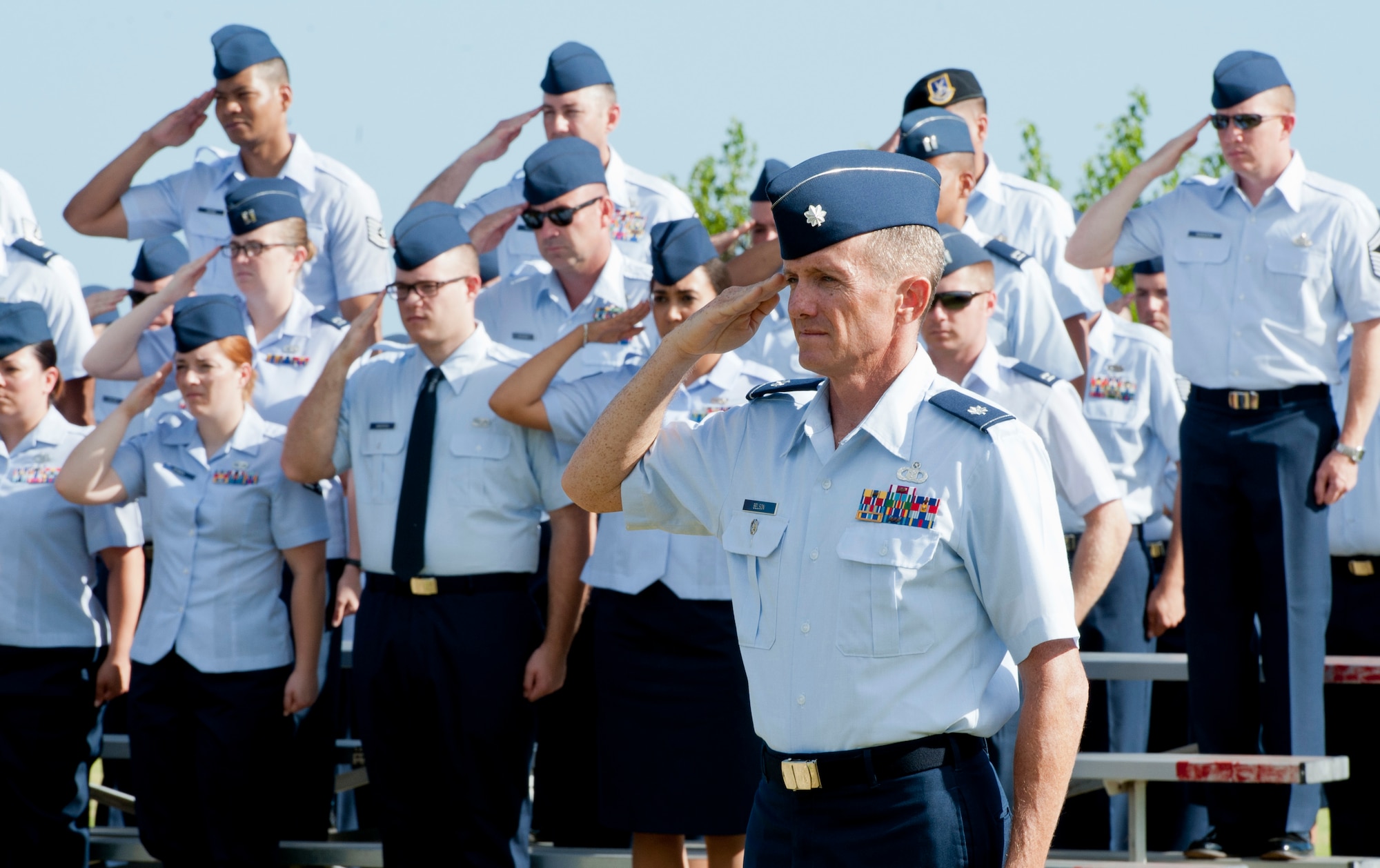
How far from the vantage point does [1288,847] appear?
4.75m

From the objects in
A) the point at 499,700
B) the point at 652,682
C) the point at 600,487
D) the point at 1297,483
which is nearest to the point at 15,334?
the point at 499,700

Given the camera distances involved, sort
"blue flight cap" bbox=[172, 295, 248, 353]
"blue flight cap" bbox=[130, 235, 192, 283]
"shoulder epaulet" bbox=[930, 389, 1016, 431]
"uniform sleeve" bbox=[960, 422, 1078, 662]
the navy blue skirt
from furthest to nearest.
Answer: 1. "blue flight cap" bbox=[130, 235, 192, 283]
2. "blue flight cap" bbox=[172, 295, 248, 353]
3. the navy blue skirt
4. "shoulder epaulet" bbox=[930, 389, 1016, 431]
5. "uniform sleeve" bbox=[960, 422, 1078, 662]

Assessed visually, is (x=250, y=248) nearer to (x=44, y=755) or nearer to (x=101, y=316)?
(x=44, y=755)

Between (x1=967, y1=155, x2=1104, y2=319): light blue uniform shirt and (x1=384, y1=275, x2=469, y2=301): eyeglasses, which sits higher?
(x1=967, y1=155, x2=1104, y2=319): light blue uniform shirt

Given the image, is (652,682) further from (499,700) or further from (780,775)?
(780,775)

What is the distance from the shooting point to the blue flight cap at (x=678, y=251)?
14.8ft

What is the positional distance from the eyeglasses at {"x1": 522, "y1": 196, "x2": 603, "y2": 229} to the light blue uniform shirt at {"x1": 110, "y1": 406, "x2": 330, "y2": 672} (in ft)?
3.60

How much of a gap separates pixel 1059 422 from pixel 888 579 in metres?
2.22

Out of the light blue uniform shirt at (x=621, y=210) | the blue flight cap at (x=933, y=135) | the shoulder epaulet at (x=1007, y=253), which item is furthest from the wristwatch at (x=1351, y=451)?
the light blue uniform shirt at (x=621, y=210)

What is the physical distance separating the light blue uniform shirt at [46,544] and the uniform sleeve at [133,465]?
15cm

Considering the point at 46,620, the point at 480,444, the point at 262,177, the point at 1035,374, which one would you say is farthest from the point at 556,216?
the point at 46,620

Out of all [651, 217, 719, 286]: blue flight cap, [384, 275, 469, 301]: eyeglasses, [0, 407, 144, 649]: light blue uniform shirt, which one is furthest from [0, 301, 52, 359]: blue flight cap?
[651, 217, 719, 286]: blue flight cap

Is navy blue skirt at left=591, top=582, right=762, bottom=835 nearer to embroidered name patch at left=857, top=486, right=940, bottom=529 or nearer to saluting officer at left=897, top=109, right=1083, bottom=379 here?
saluting officer at left=897, top=109, right=1083, bottom=379

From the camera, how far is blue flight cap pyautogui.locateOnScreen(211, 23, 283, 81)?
5617 millimetres
